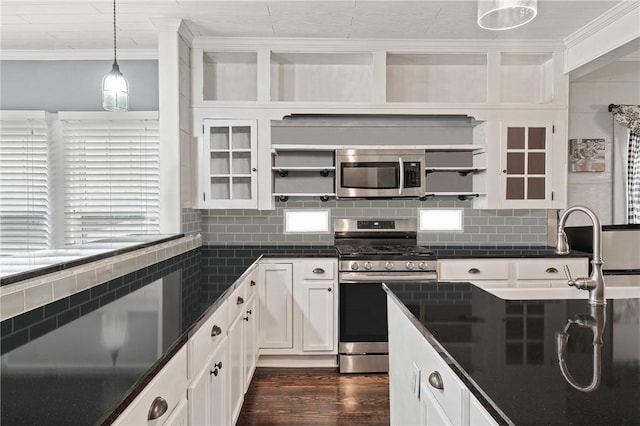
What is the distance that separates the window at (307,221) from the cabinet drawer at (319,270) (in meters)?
0.61

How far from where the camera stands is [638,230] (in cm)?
362

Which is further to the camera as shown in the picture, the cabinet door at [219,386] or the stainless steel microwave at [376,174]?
the stainless steel microwave at [376,174]

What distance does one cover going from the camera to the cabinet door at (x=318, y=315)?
350cm

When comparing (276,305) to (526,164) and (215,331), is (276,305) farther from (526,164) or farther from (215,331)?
(526,164)

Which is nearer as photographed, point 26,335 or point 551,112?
point 26,335

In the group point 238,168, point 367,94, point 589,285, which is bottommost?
point 589,285

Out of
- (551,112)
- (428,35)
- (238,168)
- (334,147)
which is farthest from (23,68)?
(551,112)

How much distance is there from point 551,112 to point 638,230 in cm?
115

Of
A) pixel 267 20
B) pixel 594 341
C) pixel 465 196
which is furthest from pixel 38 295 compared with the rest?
pixel 465 196

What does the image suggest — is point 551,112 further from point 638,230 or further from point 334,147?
point 334,147

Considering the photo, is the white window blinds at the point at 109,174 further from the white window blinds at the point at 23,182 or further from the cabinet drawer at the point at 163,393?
the cabinet drawer at the point at 163,393

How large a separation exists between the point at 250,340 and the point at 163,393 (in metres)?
1.79

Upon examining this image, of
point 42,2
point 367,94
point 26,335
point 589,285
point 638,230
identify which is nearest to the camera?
point 26,335

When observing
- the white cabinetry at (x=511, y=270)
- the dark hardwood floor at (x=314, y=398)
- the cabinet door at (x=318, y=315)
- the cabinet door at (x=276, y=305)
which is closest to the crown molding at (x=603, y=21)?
the white cabinetry at (x=511, y=270)
